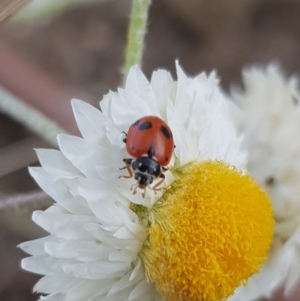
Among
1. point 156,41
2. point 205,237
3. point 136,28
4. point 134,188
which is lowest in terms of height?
point 205,237

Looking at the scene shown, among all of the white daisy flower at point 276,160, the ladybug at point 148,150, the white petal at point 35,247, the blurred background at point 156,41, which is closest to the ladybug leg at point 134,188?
the ladybug at point 148,150

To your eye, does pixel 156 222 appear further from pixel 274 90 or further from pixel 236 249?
pixel 274 90

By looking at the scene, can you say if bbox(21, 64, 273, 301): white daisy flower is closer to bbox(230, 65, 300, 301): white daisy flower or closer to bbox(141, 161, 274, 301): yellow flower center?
bbox(141, 161, 274, 301): yellow flower center

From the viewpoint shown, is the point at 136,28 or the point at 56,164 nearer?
the point at 56,164

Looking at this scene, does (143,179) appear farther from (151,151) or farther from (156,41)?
(156,41)

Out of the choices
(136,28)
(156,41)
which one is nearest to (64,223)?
(136,28)

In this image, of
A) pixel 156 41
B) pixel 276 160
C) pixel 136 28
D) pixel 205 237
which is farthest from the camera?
pixel 156 41
